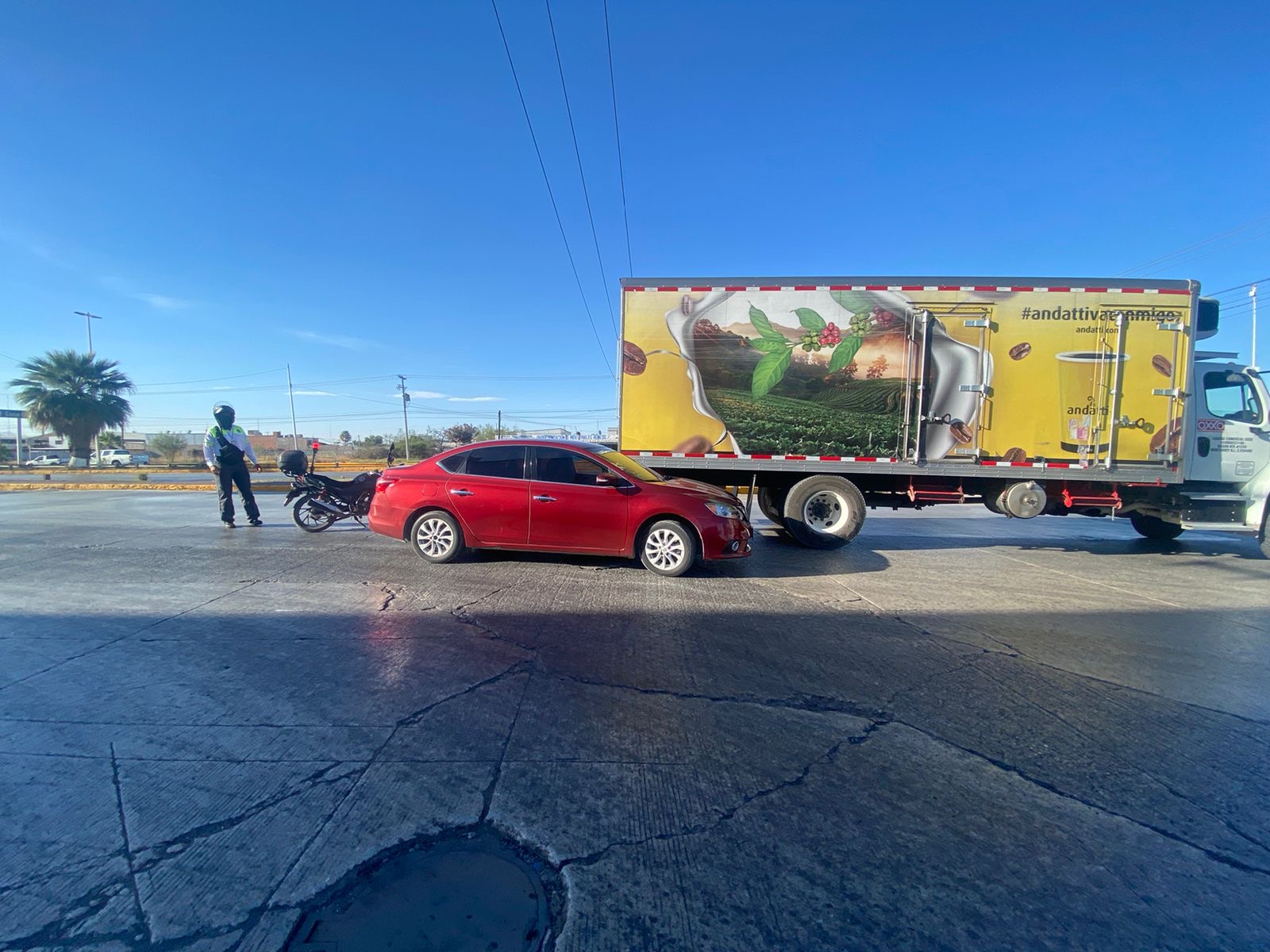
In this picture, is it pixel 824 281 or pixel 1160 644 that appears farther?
pixel 824 281

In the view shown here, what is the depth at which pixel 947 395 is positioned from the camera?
25.6 ft

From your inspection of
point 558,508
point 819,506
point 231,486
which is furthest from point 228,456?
point 819,506

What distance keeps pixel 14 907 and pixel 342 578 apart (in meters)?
4.60

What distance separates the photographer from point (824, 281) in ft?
25.7

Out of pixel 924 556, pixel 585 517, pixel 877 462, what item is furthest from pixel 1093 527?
pixel 585 517

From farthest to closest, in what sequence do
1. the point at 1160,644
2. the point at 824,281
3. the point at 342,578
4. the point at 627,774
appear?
1. the point at 824,281
2. the point at 342,578
3. the point at 1160,644
4. the point at 627,774

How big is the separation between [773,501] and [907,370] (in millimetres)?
2661

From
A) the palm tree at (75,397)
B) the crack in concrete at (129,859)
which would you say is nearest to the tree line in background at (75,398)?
the palm tree at (75,397)

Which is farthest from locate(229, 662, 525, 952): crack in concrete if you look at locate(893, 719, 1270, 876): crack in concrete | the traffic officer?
the traffic officer

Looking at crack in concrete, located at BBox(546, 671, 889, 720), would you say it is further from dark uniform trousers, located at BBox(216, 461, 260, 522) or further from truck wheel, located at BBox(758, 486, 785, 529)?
dark uniform trousers, located at BBox(216, 461, 260, 522)

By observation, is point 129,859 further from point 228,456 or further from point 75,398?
point 75,398

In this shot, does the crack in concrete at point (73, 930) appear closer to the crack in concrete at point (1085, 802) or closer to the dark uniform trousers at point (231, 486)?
the crack in concrete at point (1085, 802)

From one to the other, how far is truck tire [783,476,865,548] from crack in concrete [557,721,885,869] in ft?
17.6

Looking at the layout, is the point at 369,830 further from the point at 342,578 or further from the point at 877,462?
the point at 877,462
